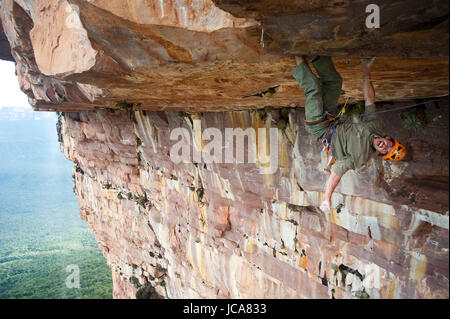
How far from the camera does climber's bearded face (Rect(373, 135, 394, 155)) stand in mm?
2336

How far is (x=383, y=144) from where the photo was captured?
2.36 meters

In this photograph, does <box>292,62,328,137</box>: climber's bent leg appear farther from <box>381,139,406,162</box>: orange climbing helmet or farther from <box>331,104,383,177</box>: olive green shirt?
<box>381,139,406,162</box>: orange climbing helmet

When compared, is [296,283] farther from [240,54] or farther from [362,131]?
[240,54]

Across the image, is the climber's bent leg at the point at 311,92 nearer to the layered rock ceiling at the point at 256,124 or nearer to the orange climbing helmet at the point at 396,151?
the layered rock ceiling at the point at 256,124

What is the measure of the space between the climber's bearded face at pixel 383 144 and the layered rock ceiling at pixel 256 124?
0.70 m

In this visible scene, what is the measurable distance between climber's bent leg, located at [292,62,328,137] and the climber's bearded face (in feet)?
1.77

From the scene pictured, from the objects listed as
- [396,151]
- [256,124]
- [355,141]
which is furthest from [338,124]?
[256,124]

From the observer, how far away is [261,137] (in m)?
5.94

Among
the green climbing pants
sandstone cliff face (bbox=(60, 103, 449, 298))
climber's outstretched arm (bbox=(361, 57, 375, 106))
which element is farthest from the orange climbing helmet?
sandstone cliff face (bbox=(60, 103, 449, 298))

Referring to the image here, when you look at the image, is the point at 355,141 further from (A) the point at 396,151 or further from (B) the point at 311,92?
(B) the point at 311,92

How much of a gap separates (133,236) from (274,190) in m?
8.80

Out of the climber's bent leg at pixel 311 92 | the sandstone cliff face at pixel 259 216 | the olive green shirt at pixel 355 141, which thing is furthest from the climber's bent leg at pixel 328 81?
the sandstone cliff face at pixel 259 216
